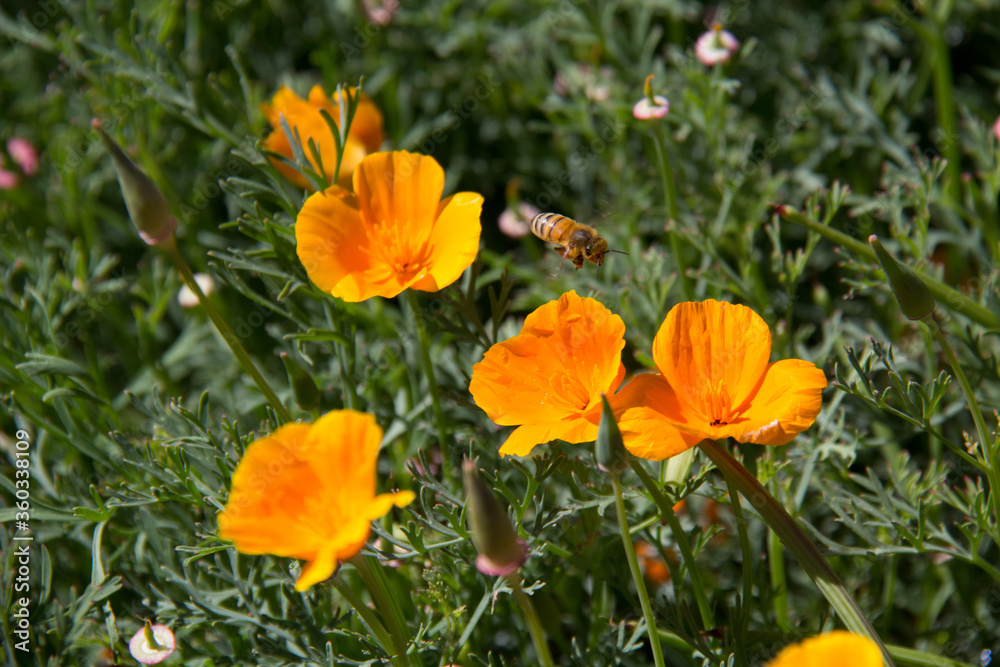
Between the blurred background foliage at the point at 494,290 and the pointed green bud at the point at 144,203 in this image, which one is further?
the blurred background foliage at the point at 494,290

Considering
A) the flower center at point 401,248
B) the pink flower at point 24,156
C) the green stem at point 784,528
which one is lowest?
the green stem at point 784,528

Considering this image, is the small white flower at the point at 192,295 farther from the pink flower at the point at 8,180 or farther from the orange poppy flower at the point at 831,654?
the orange poppy flower at the point at 831,654

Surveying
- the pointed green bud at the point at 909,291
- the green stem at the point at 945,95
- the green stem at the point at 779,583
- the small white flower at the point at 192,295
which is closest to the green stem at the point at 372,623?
the green stem at the point at 779,583

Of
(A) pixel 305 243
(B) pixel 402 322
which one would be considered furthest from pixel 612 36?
(A) pixel 305 243

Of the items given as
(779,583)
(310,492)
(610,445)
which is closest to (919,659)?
(779,583)

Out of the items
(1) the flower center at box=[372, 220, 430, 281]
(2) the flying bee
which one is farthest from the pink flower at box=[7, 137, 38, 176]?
(2) the flying bee

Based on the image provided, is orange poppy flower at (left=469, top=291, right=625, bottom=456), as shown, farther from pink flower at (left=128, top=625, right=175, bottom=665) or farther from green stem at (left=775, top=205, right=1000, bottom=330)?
pink flower at (left=128, top=625, right=175, bottom=665)

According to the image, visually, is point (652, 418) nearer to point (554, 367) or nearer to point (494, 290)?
point (554, 367)
